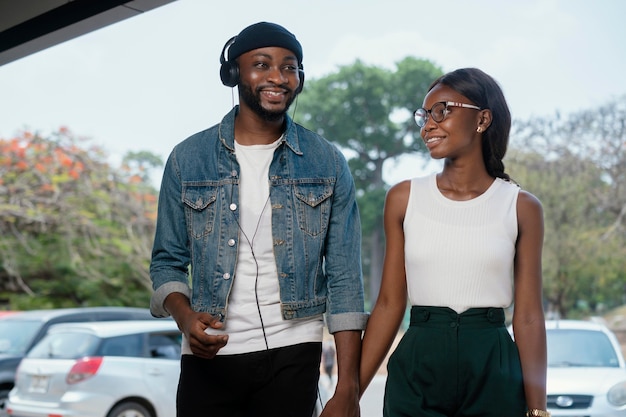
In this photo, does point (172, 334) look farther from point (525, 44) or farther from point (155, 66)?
point (155, 66)

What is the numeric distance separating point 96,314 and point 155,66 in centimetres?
570

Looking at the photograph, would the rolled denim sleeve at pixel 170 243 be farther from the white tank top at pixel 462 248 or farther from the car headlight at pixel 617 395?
the car headlight at pixel 617 395

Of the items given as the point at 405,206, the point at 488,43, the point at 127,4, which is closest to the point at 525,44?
the point at 488,43

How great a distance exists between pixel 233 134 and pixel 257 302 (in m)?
0.42

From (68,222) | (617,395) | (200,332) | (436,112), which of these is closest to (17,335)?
(68,222)

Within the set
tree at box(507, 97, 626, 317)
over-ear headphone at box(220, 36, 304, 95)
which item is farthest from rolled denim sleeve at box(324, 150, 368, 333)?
tree at box(507, 97, 626, 317)

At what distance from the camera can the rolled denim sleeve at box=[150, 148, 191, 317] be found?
2174mm

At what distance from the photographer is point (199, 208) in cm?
216

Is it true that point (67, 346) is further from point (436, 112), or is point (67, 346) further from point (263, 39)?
point (436, 112)

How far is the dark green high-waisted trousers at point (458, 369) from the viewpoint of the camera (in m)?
1.91

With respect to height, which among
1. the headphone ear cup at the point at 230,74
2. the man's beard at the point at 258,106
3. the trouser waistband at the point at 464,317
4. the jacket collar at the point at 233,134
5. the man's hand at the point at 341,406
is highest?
the headphone ear cup at the point at 230,74

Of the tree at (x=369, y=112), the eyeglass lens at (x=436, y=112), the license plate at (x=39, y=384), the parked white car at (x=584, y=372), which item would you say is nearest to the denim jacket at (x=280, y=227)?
the eyeglass lens at (x=436, y=112)

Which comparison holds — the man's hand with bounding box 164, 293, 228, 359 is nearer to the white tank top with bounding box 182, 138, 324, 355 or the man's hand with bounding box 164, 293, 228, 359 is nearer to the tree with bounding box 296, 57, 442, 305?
the white tank top with bounding box 182, 138, 324, 355

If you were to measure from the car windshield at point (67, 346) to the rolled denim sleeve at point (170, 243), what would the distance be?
14.6 feet
